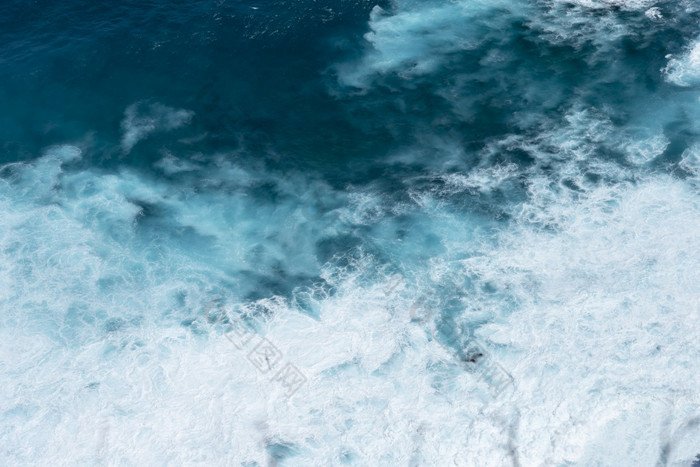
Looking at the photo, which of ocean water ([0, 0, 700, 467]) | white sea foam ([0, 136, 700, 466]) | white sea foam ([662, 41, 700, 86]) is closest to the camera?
white sea foam ([0, 136, 700, 466])

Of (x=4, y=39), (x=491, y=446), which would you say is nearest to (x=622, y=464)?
(x=491, y=446)

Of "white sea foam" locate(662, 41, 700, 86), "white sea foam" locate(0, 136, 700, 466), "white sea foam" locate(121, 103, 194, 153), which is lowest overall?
"white sea foam" locate(0, 136, 700, 466)

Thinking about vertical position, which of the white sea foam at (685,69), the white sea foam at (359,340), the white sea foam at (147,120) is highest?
the white sea foam at (147,120)

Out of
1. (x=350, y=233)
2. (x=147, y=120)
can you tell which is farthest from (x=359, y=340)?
(x=147, y=120)

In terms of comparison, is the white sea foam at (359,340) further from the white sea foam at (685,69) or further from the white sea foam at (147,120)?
the white sea foam at (685,69)

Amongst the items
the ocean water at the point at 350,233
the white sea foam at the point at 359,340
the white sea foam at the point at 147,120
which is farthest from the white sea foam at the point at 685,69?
the white sea foam at the point at 147,120

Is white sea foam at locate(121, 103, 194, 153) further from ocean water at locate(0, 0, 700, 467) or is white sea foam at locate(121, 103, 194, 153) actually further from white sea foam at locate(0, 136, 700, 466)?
white sea foam at locate(0, 136, 700, 466)

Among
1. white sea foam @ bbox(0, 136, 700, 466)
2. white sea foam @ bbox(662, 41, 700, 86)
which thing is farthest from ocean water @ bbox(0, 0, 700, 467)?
white sea foam @ bbox(662, 41, 700, 86)

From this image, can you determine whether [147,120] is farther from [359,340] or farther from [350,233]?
[359,340]

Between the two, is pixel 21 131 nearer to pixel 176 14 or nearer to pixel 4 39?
pixel 4 39
